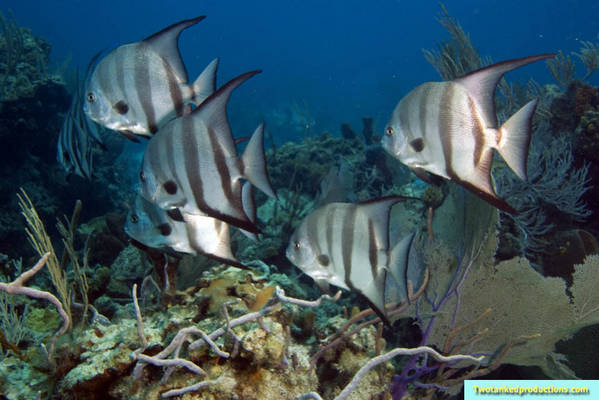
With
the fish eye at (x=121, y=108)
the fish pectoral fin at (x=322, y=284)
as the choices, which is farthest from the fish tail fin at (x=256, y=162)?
the fish eye at (x=121, y=108)

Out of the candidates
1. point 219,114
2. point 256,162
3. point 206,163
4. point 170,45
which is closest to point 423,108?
point 256,162

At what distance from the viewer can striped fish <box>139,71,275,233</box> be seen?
5.95 feet

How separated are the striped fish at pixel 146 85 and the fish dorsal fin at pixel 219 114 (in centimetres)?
45

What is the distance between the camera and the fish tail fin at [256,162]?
5.92 feet

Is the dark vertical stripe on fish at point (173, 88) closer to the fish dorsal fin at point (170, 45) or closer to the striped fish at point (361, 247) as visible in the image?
the fish dorsal fin at point (170, 45)

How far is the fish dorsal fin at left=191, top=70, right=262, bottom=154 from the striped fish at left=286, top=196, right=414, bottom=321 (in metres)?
0.72

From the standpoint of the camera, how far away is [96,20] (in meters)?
104

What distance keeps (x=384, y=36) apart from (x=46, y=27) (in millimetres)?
91734

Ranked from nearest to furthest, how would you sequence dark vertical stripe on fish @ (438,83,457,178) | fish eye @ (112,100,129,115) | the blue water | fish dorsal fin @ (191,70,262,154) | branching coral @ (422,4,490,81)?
1. fish dorsal fin @ (191,70,262,154)
2. dark vertical stripe on fish @ (438,83,457,178)
3. fish eye @ (112,100,129,115)
4. branching coral @ (422,4,490,81)
5. the blue water

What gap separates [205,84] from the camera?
220 centimetres

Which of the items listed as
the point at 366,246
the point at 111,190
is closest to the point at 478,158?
the point at 366,246

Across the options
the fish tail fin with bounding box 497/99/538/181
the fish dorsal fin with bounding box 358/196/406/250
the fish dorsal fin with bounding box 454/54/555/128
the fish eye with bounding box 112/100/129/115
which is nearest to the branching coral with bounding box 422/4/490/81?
the fish dorsal fin with bounding box 454/54/555/128

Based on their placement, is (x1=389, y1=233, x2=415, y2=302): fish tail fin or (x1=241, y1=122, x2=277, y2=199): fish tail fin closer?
(x1=241, y1=122, x2=277, y2=199): fish tail fin

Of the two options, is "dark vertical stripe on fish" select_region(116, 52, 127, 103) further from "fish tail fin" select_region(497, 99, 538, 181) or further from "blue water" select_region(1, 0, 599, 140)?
"blue water" select_region(1, 0, 599, 140)
